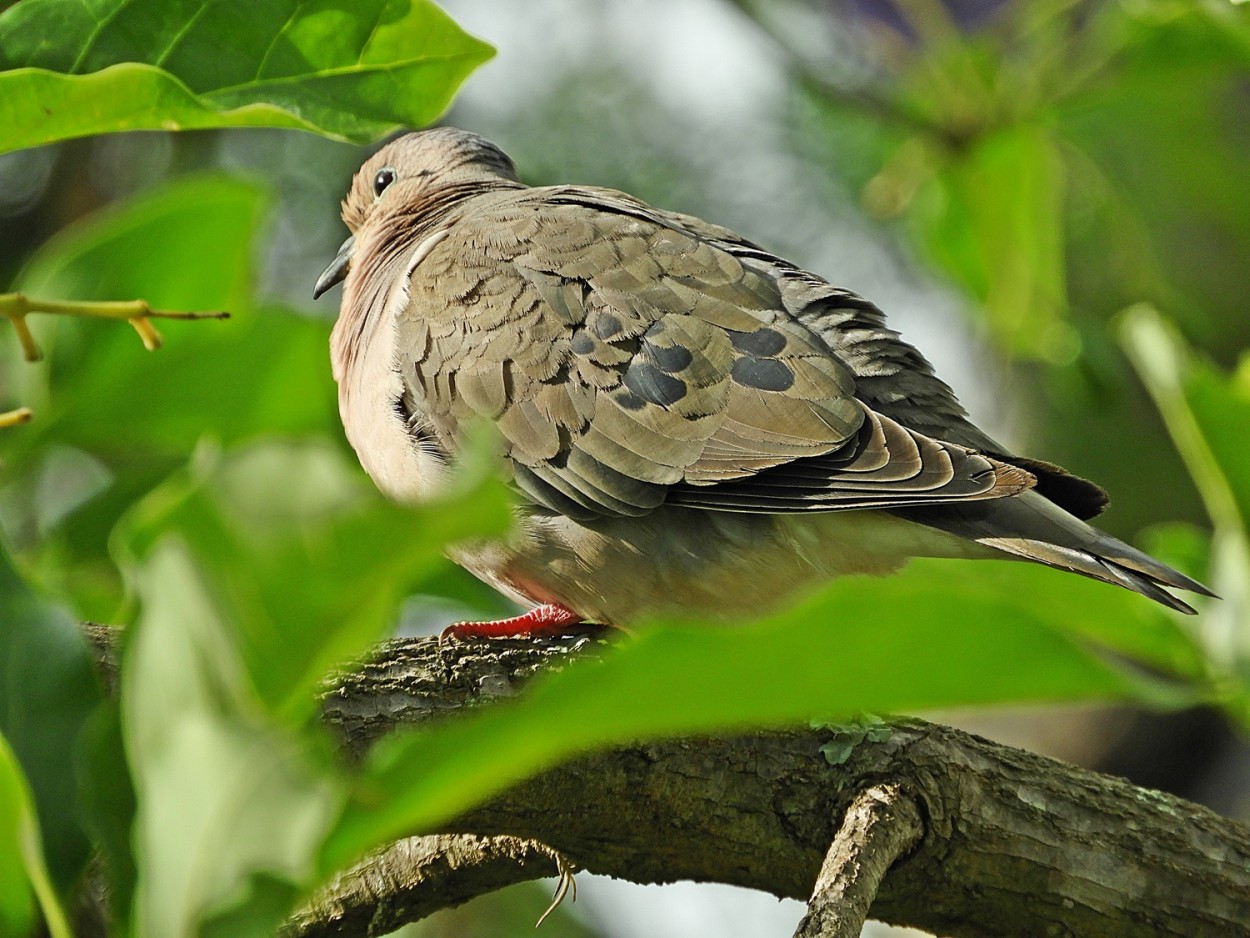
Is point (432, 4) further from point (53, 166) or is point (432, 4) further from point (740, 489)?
point (53, 166)

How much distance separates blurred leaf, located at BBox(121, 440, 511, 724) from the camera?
0.74 metres

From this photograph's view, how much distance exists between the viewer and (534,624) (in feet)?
8.78

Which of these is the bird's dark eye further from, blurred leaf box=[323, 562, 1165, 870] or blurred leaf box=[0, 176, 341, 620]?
blurred leaf box=[323, 562, 1165, 870]

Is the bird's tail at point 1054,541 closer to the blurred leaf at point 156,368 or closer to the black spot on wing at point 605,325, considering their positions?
the black spot on wing at point 605,325

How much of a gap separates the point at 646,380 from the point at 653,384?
2cm

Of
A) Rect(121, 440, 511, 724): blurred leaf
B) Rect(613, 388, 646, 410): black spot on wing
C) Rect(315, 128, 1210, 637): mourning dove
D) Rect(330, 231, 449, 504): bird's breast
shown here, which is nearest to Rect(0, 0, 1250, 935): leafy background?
Rect(121, 440, 511, 724): blurred leaf

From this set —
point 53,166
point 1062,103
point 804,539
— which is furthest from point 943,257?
point 53,166

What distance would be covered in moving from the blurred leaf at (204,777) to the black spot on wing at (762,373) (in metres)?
1.69

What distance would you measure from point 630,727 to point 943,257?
286 centimetres

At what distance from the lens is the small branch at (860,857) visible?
1.48 m

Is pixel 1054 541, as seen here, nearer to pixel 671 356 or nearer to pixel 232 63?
pixel 671 356

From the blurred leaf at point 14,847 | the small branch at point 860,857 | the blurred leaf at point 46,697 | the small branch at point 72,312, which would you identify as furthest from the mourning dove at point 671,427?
the blurred leaf at point 14,847

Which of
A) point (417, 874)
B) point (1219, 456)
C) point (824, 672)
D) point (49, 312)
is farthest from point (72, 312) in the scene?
point (1219, 456)

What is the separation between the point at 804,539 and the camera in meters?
2.47
